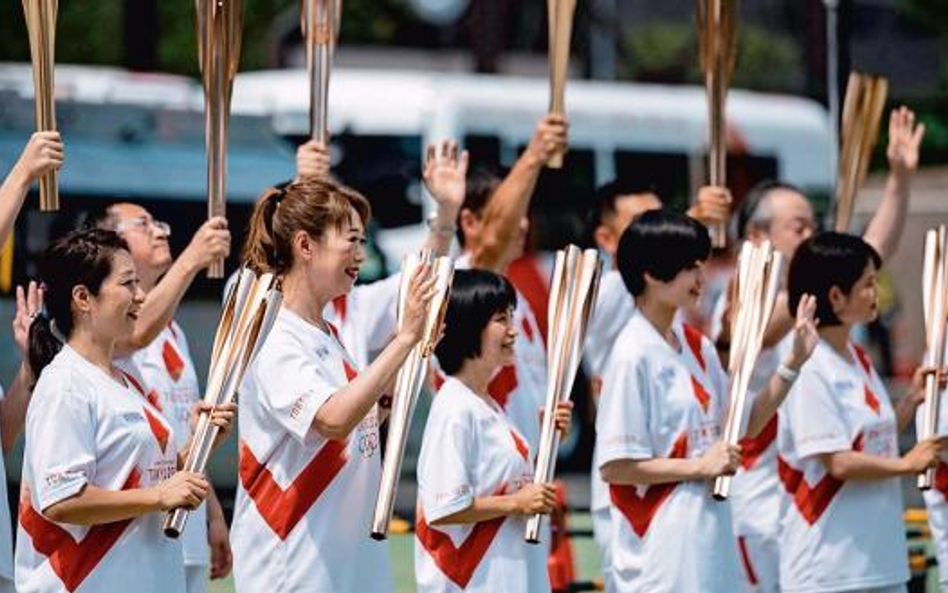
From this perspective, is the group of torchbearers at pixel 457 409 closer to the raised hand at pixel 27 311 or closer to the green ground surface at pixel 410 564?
the raised hand at pixel 27 311

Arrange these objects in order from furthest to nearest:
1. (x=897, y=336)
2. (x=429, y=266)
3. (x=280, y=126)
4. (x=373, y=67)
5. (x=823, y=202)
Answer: (x=897, y=336), (x=373, y=67), (x=823, y=202), (x=280, y=126), (x=429, y=266)

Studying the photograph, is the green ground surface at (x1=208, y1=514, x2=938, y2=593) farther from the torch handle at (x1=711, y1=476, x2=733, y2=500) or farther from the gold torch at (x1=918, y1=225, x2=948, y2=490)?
the torch handle at (x1=711, y1=476, x2=733, y2=500)

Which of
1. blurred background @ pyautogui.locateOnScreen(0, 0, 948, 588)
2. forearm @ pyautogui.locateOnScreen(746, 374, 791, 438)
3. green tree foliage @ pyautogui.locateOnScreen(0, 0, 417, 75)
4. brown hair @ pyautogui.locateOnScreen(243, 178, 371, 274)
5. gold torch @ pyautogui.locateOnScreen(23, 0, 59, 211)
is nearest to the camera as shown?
brown hair @ pyautogui.locateOnScreen(243, 178, 371, 274)

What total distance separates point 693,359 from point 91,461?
1.80 metres

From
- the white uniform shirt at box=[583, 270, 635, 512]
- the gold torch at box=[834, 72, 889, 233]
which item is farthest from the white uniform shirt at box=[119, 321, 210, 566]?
the gold torch at box=[834, 72, 889, 233]

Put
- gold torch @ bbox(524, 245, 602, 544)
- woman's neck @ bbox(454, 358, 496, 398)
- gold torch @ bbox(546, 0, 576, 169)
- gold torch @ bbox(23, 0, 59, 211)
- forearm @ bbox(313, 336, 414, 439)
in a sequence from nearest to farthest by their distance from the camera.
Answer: forearm @ bbox(313, 336, 414, 439) → gold torch @ bbox(23, 0, 59, 211) → woman's neck @ bbox(454, 358, 496, 398) → gold torch @ bbox(524, 245, 602, 544) → gold torch @ bbox(546, 0, 576, 169)

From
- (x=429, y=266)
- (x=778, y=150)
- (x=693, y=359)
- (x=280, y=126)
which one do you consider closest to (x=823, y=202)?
(x=778, y=150)

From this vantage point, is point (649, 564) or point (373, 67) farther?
point (373, 67)

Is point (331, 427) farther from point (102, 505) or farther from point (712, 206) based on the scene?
point (712, 206)

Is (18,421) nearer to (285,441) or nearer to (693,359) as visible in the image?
(285,441)

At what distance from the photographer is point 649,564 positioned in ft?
18.0

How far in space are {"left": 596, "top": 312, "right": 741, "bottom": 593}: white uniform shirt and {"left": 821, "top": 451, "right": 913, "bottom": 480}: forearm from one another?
1.37 ft

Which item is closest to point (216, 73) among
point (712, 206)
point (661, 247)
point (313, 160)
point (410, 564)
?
point (313, 160)

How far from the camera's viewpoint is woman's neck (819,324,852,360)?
239 inches
